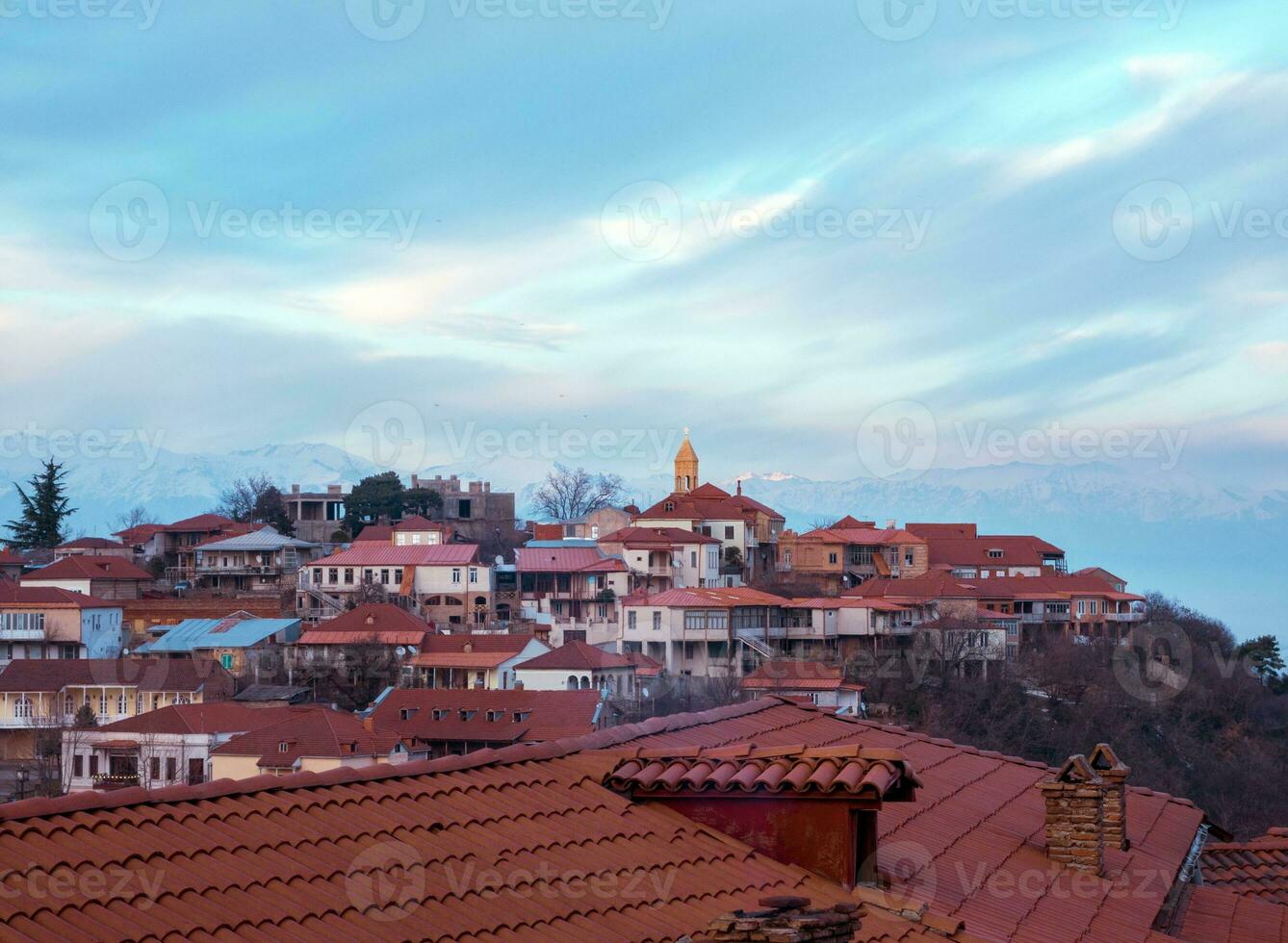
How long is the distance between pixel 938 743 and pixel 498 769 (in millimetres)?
5747

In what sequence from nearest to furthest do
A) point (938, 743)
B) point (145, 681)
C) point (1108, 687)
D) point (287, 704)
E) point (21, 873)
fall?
point (21, 873)
point (938, 743)
point (287, 704)
point (145, 681)
point (1108, 687)

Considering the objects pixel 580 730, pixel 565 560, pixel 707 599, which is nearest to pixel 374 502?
pixel 565 560

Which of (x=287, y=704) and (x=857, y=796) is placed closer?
(x=857, y=796)

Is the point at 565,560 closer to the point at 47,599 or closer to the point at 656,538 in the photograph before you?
the point at 656,538

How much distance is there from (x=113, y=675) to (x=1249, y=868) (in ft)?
153

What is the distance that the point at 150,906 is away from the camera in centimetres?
523

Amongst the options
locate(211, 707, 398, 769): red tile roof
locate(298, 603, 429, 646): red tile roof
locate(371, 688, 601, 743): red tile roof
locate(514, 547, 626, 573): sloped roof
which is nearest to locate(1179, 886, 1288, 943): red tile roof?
locate(211, 707, 398, 769): red tile roof

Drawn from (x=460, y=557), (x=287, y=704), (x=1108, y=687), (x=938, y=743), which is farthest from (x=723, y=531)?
(x=938, y=743)

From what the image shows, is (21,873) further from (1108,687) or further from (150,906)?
(1108,687)

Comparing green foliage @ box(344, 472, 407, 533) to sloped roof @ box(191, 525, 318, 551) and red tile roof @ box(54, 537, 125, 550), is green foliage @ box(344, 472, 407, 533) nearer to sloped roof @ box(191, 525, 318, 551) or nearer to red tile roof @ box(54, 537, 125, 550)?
sloped roof @ box(191, 525, 318, 551)

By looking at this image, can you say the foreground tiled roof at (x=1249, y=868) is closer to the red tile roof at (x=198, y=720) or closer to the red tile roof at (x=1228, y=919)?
the red tile roof at (x=1228, y=919)

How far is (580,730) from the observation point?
140 feet

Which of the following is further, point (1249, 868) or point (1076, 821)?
point (1249, 868)

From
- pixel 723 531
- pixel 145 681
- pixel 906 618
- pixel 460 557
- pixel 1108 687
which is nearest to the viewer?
pixel 145 681
